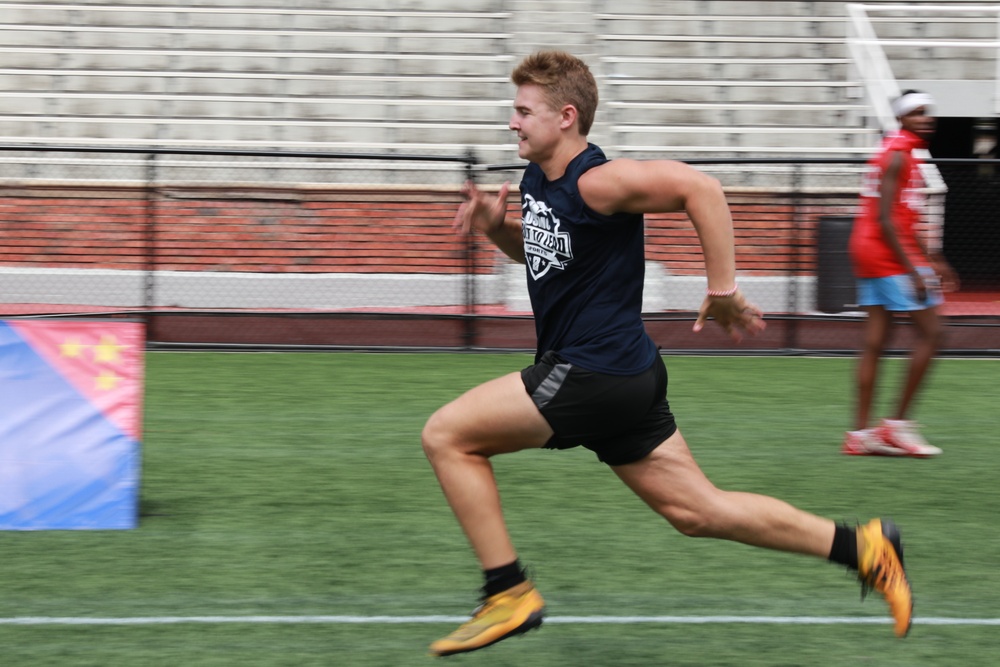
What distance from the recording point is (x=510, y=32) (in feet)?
58.4

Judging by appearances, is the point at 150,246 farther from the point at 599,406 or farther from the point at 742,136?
the point at 599,406

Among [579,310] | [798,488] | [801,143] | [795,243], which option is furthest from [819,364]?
[579,310]

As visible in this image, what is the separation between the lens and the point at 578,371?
3.72 metres

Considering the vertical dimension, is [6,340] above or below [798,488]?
above

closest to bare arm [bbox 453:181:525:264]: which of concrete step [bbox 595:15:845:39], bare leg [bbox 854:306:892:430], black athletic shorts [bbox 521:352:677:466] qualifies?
black athletic shorts [bbox 521:352:677:466]

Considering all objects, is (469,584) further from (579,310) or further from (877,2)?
(877,2)

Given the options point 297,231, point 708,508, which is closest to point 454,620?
point 708,508

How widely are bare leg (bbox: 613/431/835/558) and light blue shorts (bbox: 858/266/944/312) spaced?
131 inches

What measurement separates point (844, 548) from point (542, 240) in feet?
3.97

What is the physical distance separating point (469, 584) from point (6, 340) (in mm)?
2035

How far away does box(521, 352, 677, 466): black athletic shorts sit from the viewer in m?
3.71

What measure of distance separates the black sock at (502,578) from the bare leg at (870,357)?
3.82 m

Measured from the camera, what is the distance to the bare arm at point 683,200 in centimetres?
357

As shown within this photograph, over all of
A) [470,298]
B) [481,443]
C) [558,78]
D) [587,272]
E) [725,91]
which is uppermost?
[558,78]
